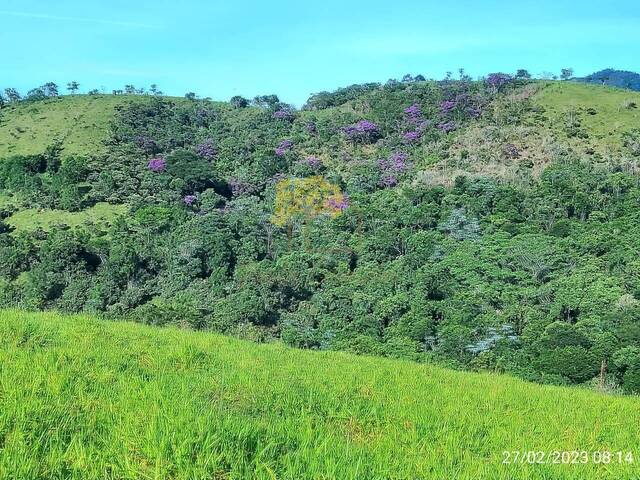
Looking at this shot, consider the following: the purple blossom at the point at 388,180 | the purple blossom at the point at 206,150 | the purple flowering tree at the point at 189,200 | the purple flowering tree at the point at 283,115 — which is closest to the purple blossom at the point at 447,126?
the purple blossom at the point at 388,180

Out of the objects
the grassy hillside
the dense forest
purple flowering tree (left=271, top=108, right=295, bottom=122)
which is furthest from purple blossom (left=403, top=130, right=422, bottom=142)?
the grassy hillside

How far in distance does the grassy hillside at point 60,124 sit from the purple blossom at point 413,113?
4103 cm

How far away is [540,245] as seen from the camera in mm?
43562

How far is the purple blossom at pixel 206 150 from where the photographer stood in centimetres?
7319

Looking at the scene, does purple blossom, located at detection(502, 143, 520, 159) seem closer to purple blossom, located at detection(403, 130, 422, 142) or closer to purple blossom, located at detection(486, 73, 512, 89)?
purple blossom, located at detection(403, 130, 422, 142)

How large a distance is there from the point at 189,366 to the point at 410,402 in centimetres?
307

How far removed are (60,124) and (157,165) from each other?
17.7 meters

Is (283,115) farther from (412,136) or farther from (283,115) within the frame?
(412,136)

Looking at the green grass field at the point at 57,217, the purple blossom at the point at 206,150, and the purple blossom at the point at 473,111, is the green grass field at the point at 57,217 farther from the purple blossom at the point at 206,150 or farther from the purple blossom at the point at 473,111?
the purple blossom at the point at 473,111

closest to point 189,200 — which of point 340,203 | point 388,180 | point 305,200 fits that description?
point 305,200

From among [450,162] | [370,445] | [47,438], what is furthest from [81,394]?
[450,162]

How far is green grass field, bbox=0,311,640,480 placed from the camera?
3.39 meters

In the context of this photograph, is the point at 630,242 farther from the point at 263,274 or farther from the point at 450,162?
the point at 263,274

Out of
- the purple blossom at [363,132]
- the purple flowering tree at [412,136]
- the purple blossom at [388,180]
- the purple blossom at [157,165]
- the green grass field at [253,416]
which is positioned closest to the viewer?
the green grass field at [253,416]
